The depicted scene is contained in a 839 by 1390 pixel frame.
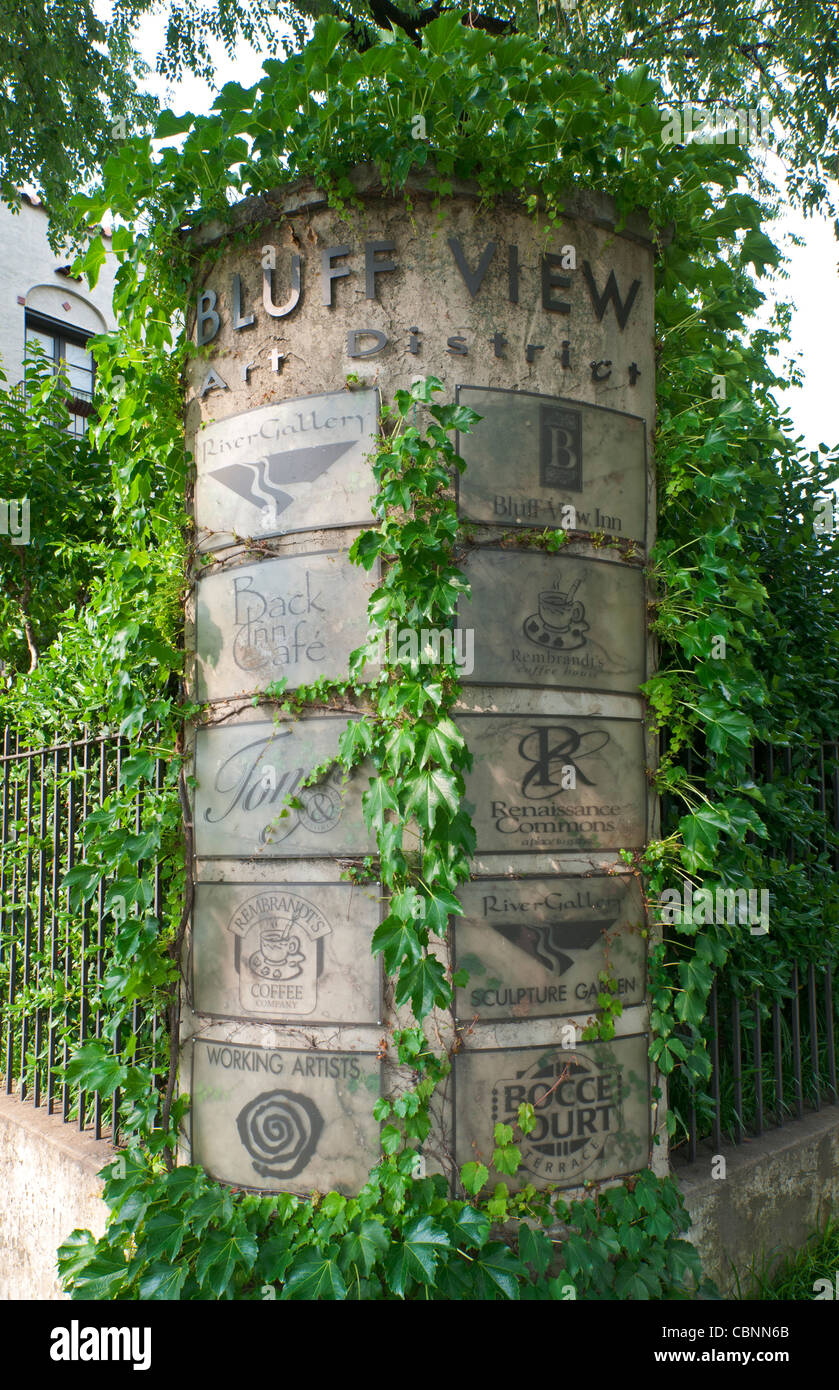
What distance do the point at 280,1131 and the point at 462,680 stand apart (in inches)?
64.0

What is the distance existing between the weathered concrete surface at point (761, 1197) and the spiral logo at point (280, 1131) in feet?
4.90

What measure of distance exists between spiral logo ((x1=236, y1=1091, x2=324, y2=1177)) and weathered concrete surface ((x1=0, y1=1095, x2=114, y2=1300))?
3.51 ft

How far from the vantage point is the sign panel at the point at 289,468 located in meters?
3.31

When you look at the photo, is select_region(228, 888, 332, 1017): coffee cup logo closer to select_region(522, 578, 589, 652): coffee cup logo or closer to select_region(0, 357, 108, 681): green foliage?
select_region(522, 578, 589, 652): coffee cup logo

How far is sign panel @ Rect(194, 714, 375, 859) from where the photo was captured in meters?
3.23

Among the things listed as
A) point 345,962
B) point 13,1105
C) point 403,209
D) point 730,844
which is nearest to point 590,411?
point 403,209

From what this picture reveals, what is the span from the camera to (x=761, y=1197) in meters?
3.97

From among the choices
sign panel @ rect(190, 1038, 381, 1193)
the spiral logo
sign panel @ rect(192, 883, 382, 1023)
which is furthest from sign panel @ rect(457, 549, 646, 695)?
the spiral logo

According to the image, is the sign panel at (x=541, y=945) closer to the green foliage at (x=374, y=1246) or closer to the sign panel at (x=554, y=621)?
the green foliage at (x=374, y=1246)

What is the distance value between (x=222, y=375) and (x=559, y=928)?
236 cm

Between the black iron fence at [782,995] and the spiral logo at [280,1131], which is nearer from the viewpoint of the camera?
the spiral logo at [280,1131]

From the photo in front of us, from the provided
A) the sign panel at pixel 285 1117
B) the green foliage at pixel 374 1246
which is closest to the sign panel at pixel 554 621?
the sign panel at pixel 285 1117

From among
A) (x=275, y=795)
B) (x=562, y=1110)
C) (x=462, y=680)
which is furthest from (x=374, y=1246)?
(x=462, y=680)

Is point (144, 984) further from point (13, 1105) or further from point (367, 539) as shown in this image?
point (13, 1105)
